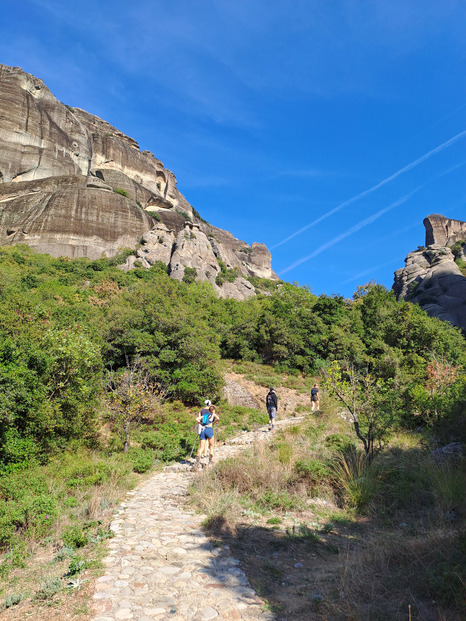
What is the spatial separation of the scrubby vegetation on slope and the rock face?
17.0m

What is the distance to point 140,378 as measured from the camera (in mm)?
14914

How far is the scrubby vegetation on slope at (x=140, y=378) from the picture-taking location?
7.06 m

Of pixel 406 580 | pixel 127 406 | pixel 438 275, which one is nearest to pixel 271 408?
pixel 127 406

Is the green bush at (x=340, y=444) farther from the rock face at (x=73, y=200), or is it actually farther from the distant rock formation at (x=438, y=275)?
the rock face at (x=73, y=200)

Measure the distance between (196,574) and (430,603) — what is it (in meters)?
2.39

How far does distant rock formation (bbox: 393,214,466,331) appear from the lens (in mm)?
41375

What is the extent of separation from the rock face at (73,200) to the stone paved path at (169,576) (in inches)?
1548

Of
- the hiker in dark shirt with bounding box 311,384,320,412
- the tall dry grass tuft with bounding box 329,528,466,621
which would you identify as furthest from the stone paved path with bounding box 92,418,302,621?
the hiker in dark shirt with bounding box 311,384,320,412

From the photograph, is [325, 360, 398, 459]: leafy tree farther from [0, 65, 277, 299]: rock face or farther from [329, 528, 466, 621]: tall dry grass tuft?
[0, 65, 277, 299]: rock face

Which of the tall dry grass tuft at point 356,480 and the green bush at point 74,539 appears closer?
the green bush at point 74,539

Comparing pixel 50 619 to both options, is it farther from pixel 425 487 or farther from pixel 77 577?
pixel 425 487

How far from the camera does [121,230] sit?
49.3m

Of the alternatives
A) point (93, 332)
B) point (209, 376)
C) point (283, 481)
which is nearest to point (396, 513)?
point (283, 481)

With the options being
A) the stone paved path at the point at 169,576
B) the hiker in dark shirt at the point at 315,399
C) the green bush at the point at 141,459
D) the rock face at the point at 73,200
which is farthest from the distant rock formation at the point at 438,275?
the stone paved path at the point at 169,576
